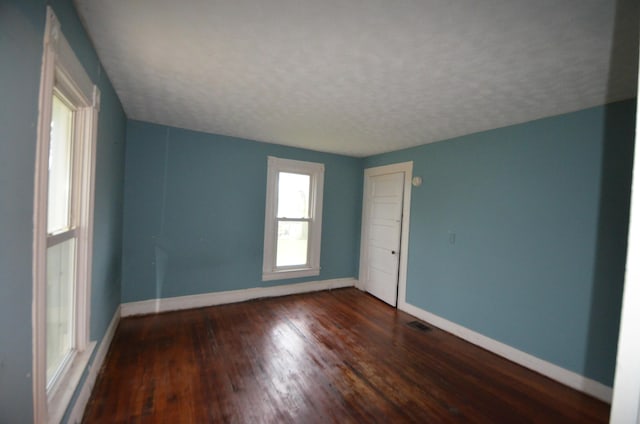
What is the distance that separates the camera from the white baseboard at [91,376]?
1.62m

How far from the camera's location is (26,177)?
96 centimetres

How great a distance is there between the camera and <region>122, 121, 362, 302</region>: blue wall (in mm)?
3258

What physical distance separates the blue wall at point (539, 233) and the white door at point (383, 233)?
0.56 m

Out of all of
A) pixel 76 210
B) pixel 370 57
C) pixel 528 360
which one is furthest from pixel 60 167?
pixel 528 360

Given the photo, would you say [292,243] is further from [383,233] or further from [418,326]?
[418,326]

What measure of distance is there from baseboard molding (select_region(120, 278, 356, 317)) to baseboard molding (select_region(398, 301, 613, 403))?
5.67ft

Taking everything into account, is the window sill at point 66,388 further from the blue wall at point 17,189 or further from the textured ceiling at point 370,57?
the textured ceiling at point 370,57

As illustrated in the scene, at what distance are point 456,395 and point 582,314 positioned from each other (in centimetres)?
131

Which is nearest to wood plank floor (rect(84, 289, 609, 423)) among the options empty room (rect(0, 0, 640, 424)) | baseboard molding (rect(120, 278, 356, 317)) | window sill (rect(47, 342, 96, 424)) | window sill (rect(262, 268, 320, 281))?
empty room (rect(0, 0, 640, 424))

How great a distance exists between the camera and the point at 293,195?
434cm

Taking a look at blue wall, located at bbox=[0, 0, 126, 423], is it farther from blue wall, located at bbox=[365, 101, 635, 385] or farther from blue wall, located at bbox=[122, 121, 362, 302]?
blue wall, located at bbox=[365, 101, 635, 385]

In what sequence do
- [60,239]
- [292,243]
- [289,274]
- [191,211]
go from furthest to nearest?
[292,243], [289,274], [191,211], [60,239]

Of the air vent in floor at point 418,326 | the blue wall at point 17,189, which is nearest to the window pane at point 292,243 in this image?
the air vent in floor at point 418,326

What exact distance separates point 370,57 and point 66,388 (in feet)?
8.71
